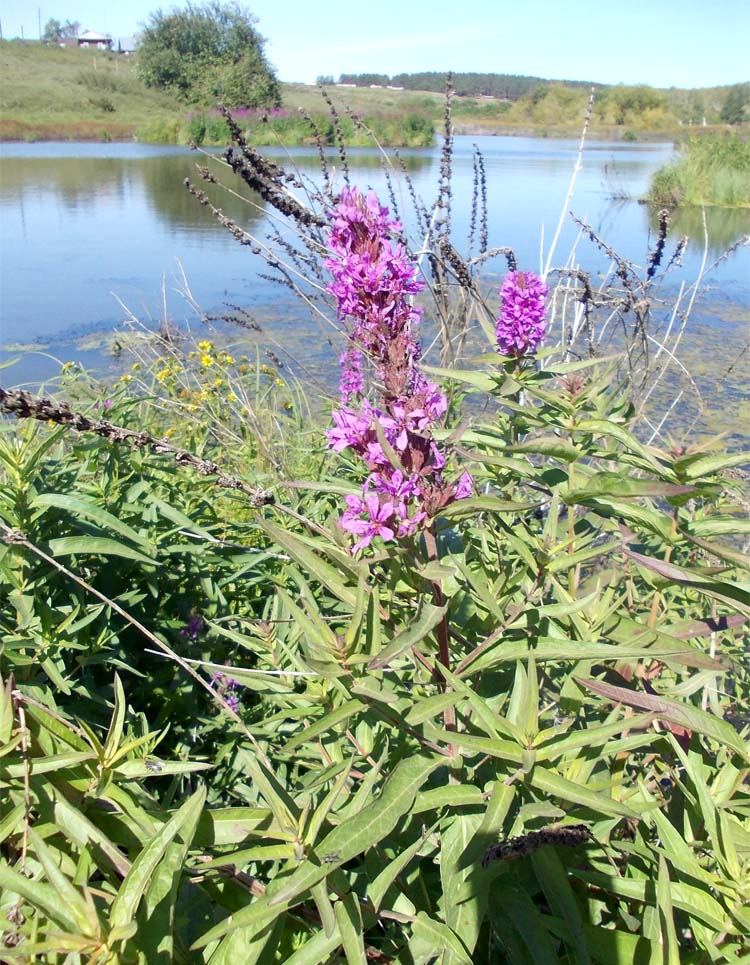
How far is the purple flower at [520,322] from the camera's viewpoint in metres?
1.65

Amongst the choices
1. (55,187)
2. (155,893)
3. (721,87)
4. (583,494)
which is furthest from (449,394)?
(721,87)

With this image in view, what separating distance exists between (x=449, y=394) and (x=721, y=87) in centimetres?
6453

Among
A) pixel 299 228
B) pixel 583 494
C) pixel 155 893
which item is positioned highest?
pixel 299 228

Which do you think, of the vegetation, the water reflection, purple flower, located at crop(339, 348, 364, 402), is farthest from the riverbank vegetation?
the vegetation

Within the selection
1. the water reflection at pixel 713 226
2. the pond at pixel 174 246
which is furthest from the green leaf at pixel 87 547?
the water reflection at pixel 713 226

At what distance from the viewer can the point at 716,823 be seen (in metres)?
0.90

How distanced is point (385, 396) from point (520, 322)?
74 cm

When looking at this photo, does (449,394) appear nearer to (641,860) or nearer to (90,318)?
(641,860)

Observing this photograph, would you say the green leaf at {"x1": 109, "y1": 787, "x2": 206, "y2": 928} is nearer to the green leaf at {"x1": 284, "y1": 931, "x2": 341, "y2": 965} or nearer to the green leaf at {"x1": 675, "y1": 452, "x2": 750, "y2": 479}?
the green leaf at {"x1": 284, "y1": 931, "x2": 341, "y2": 965}

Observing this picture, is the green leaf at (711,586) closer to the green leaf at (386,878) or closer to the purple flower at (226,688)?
the green leaf at (386,878)

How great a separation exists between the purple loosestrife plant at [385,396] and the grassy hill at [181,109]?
23.8m

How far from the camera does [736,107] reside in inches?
1529

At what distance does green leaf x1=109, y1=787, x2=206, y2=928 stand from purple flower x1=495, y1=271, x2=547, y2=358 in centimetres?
120

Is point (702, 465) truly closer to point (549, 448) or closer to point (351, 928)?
point (549, 448)
